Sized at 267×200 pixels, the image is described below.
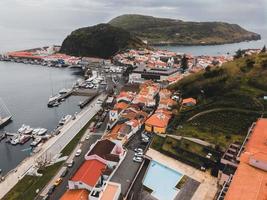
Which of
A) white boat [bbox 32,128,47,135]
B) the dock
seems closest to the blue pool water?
white boat [bbox 32,128,47,135]

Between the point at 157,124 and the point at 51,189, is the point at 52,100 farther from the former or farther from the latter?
the point at 51,189

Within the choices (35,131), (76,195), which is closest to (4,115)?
(35,131)

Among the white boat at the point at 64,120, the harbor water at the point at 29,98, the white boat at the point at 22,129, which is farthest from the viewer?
the white boat at the point at 64,120

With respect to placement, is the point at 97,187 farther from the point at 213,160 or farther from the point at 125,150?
the point at 213,160

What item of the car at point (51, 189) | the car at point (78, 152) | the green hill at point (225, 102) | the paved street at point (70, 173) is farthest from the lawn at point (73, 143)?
the green hill at point (225, 102)

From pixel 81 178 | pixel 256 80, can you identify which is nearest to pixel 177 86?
pixel 256 80

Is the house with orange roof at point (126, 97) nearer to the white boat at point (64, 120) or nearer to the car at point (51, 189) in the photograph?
the white boat at point (64, 120)
